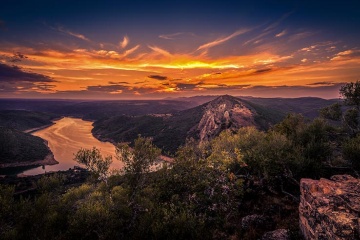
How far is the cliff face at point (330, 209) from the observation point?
1609 centimetres

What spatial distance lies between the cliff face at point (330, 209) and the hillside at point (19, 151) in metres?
183

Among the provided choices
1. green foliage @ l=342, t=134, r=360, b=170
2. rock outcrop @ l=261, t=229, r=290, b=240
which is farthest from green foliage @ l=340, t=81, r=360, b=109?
rock outcrop @ l=261, t=229, r=290, b=240

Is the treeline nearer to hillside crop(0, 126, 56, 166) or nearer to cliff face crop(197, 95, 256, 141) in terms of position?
cliff face crop(197, 95, 256, 141)

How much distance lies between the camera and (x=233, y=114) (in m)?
166

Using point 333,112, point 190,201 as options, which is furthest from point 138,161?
point 333,112

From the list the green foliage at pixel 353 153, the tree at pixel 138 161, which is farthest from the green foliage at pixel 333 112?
the tree at pixel 138 161

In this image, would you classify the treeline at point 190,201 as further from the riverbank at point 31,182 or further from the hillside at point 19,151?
the hillside at point 19,151

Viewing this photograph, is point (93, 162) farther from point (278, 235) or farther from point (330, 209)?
point (330, 209)

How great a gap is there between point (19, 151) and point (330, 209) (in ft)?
674

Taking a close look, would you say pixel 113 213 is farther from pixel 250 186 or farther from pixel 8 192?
pixel 250 186

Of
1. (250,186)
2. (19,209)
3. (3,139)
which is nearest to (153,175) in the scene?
(250,186)

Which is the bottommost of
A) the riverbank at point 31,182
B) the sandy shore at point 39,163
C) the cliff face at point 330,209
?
the sandy shore at point 39,163

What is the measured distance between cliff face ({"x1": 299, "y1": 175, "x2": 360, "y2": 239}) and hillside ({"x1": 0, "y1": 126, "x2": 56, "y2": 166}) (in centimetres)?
18315

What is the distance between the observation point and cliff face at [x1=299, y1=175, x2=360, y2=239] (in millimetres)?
16094
